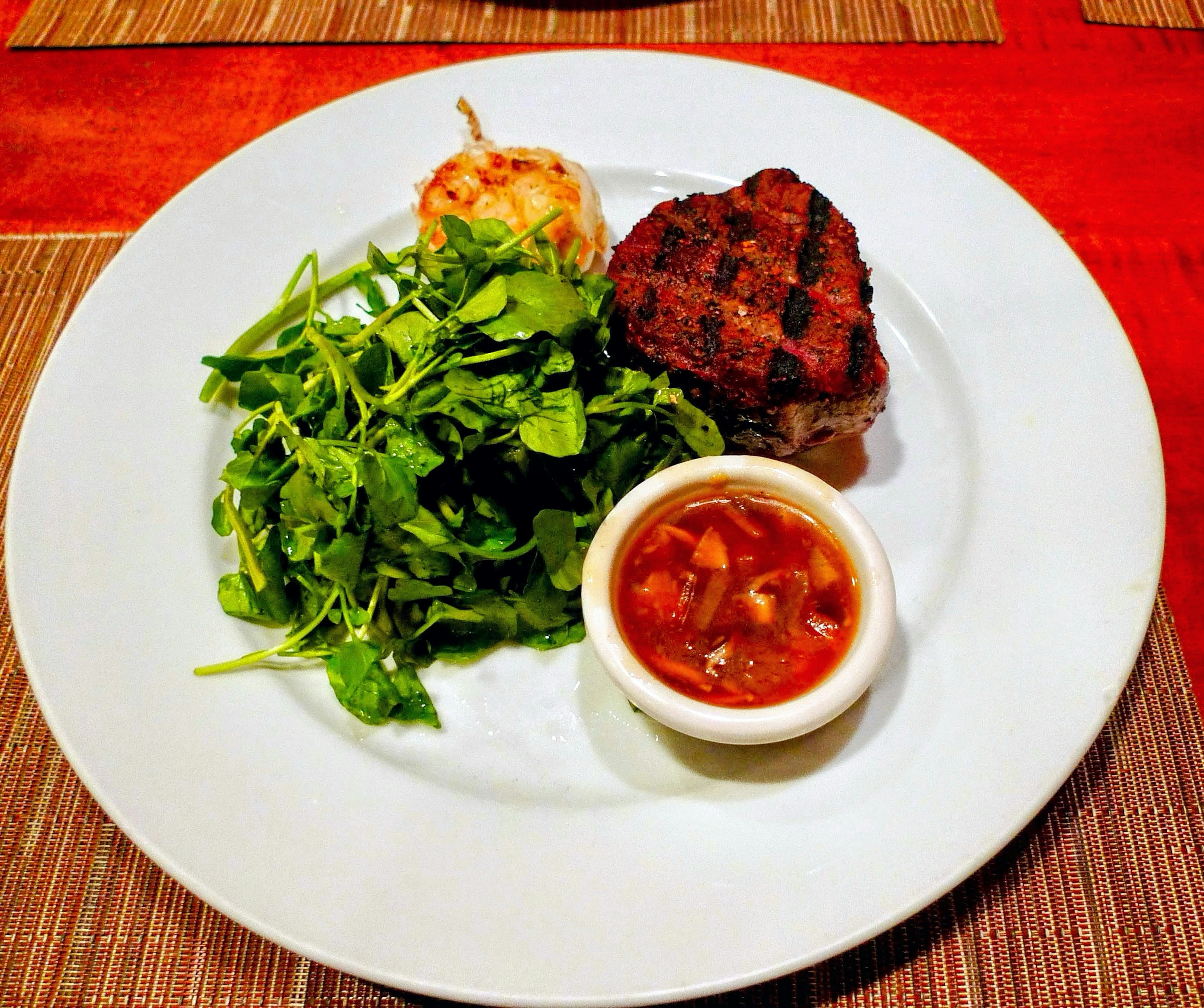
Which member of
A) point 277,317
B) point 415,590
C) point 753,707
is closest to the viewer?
point 753,707

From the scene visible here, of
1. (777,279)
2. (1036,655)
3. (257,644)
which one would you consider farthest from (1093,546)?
(257,644)

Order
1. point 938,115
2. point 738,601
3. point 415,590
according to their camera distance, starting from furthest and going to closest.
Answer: point 938,115 → point 415,590 → point 738,601

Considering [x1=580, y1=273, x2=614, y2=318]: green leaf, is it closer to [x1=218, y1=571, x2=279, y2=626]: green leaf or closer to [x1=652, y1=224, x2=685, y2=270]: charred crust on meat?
[x1=652, y1=224, x2=685, y2=270]: charred crust on meat

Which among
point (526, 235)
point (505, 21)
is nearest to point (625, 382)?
point (526, 235)

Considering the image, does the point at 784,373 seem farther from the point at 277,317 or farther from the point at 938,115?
the point at 938,115

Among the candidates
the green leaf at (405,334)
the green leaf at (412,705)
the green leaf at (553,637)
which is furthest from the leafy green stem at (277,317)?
the green leaf at (553,637)
